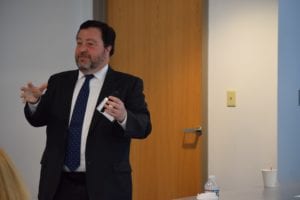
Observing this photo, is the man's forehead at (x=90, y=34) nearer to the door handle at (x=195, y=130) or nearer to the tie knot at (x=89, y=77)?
the tie knot at (x=89, y=77)

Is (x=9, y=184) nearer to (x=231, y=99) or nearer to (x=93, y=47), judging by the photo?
(x=93, y=47)

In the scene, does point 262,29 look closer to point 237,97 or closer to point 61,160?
point 237,97

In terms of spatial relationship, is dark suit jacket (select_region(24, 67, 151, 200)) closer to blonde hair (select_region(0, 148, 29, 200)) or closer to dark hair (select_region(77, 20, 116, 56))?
dark hair (select_region(77, 20, 116, 56))

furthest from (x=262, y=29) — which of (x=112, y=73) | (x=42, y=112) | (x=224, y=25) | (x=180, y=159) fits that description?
(x=42, y=112)

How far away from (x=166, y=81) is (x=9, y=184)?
115 inches

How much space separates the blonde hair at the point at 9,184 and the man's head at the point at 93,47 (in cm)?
120

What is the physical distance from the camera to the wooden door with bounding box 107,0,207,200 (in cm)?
396

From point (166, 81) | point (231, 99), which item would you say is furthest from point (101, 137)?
point (166, 81)

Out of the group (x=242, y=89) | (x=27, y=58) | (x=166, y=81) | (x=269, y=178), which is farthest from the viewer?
(x=166, y=81)

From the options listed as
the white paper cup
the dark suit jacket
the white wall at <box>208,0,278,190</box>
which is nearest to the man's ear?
the dark suit jacket

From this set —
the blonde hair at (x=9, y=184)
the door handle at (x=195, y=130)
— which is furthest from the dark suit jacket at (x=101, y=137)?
the door handle at (x=195, y=130)

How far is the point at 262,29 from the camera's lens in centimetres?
357

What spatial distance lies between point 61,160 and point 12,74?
1814 mm

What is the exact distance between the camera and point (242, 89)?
145 inches
